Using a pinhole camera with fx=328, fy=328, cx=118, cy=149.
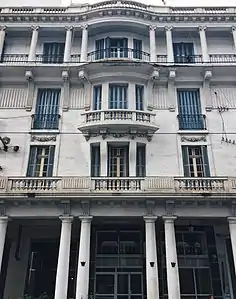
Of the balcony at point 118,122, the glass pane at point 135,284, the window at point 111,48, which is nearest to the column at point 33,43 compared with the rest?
the window at point 111,48

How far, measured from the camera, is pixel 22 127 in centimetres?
1880

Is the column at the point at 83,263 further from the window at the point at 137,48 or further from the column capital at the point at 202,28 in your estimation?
the column capital at the point at 202,28

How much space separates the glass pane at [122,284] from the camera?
16359mm

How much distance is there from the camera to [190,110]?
19.4 meters

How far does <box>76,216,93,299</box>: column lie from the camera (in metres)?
13.8

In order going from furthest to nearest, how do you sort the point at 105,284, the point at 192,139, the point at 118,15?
the point at 118,15 < the point at 192,139 < the point at 105,284

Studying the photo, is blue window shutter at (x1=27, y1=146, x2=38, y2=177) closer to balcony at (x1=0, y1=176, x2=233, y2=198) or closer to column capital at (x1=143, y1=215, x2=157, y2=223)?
balcony at (x1=0, y1=176, x2=233, y2=198)

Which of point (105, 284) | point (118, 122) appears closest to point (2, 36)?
point (118, 122)

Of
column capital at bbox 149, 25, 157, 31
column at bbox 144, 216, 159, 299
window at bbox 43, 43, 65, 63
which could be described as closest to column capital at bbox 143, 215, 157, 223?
column at bbox 144, 216, 159, 299

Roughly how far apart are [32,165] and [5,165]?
4.67 feet

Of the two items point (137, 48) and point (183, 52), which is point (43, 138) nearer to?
point (137, 48)

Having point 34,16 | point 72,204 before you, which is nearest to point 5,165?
point 72,204

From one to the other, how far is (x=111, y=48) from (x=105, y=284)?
45.6 ft

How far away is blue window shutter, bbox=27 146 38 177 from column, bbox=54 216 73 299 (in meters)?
3.91
